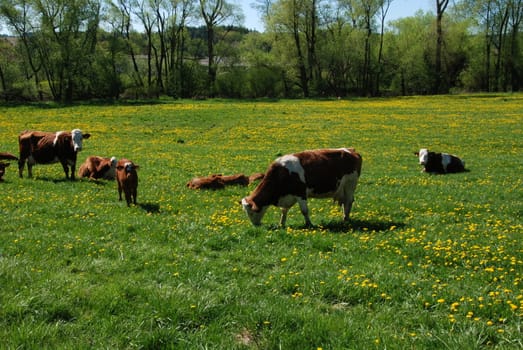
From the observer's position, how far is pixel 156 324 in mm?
5941

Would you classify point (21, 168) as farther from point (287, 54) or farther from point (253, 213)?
point (287, 54)

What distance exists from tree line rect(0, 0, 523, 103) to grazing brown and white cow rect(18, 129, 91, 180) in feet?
169

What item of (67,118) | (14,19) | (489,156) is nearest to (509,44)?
(489,156)

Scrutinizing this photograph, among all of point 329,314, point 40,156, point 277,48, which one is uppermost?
point 277,48

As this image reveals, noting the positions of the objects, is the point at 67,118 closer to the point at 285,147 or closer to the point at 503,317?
the point at 285,147

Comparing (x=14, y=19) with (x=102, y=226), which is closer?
→ (x=102, y=226)

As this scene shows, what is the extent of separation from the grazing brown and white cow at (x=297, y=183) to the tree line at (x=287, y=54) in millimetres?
62445

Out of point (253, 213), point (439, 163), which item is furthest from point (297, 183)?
point (439, 163)

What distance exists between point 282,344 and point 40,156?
662 inches

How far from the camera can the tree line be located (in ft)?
236

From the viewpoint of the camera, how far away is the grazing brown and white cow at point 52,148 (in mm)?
18984

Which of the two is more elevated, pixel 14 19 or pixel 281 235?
pixel 14 19

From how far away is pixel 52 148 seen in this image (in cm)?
1916

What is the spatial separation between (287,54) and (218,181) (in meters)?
65.1
